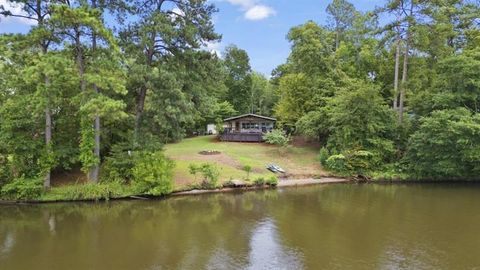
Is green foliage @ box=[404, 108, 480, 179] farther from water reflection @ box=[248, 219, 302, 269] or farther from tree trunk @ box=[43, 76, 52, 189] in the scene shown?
tree trunk @ box=[43, 76, 52, 189]

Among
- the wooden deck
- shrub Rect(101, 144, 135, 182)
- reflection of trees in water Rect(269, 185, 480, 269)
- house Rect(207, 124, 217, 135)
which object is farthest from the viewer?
house Rect(207, 124, 217, 135)

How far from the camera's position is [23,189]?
16719mm

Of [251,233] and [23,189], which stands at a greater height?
[23,189]

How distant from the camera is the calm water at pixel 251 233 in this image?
Answer: 34.3ft

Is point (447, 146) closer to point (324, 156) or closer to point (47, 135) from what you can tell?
point (324, 156)

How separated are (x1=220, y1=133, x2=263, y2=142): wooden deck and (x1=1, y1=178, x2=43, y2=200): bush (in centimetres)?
1926

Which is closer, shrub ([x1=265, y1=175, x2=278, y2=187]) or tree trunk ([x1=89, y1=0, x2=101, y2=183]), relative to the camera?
tree trunk ([x1=89, y1=0, x2=101, y2=183])

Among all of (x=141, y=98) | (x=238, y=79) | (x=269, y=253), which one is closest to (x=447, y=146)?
(x=269, y=253)

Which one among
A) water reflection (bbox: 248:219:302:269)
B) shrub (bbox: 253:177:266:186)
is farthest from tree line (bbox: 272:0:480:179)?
water reflection (bbox: 248:219:302:269)

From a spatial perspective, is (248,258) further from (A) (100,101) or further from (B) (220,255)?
(A) (100,101)

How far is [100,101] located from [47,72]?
232 cm

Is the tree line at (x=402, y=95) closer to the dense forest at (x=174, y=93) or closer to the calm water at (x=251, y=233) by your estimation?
the dense forest at (x=174, y=93)

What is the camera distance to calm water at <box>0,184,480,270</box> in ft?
34.3

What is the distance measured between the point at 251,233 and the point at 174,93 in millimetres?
8731
